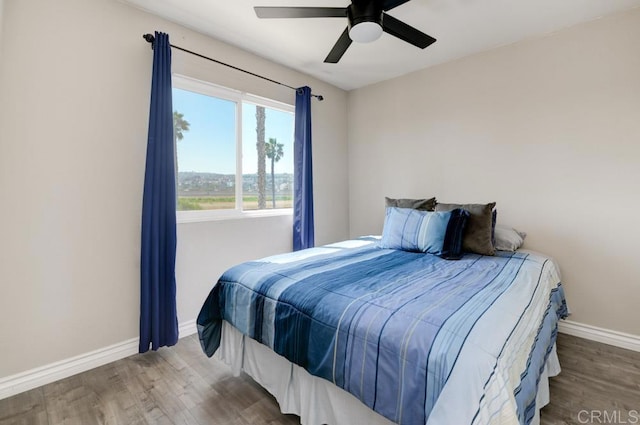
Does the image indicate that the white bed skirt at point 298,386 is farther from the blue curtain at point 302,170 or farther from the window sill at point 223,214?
the blue curtain at point 302,170

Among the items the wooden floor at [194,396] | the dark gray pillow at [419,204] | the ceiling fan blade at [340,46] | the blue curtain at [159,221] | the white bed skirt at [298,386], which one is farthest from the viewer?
the dark gray pillow at [419,204]

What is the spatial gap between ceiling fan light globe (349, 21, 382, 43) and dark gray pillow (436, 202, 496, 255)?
1574 mm

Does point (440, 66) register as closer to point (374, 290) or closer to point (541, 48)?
point (541, 48)

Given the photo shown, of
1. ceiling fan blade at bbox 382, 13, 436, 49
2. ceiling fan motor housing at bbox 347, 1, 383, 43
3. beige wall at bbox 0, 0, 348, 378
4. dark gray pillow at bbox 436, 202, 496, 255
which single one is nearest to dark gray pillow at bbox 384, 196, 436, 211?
dark gray pillow at bbox 436, 202, 496, 255

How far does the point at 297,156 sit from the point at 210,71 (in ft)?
3.88

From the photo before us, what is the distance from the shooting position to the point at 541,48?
2607mm

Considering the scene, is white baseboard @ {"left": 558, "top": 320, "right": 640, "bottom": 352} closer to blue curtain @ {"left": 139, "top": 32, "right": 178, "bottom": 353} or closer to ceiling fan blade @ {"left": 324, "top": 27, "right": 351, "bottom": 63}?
ceiling fan blade @ {"left": 324, "top": 27, "right": 351, "bottom": 63}

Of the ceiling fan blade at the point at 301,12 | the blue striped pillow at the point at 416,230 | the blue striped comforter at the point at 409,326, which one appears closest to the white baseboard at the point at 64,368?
the blue striped comforter at the point at 409,326

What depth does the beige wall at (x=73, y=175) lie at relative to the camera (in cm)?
179

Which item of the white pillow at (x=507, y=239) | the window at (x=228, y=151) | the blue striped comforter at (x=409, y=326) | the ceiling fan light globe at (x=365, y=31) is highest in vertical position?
the ceiling fan light globe at (x=365, y=31)

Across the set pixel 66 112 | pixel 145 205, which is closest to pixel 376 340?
pixel 145 205

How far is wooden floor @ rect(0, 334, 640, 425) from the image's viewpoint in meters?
1.57

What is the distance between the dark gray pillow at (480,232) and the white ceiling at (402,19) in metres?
1.52

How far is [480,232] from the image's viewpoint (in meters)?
2.34
